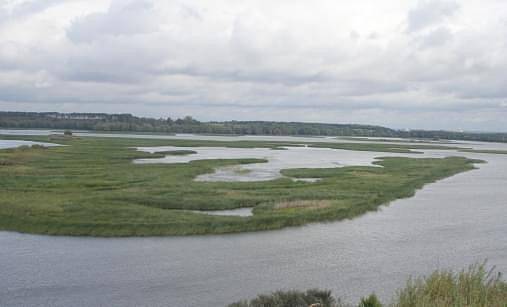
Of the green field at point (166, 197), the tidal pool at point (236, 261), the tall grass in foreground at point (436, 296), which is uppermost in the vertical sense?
the tall grass in foreground at point (436, 296)

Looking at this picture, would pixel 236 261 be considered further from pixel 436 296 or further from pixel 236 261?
pixel 436 296

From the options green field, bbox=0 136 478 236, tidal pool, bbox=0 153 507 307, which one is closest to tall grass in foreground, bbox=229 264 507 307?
tidal pool, bbox=0 153 507 307

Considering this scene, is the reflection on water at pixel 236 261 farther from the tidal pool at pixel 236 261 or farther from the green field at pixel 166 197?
the green field at pixel 166 197

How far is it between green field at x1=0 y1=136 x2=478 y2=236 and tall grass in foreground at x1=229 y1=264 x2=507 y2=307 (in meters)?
9.70

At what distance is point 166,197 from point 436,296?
19.0 meters

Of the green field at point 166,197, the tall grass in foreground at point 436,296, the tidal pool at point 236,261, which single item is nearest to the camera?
the tall grass in foreground at point 436,296

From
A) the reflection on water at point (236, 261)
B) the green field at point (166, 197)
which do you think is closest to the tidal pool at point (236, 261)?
the reflection on water at point (236, 261)

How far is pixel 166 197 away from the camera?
89.7 ft

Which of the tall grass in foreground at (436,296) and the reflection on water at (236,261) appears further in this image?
the reflection on water at (236,261)

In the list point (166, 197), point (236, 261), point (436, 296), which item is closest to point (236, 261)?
point (236, 261)

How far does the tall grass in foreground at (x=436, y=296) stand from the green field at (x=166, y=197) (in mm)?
9702

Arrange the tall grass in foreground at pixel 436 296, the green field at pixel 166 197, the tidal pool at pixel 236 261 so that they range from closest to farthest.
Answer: the tall grass in foreground at pixel 436 296 → the tidal pool at pixel 236 261 → the green field at pixel 166 197

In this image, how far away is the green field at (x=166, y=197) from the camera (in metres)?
21.6

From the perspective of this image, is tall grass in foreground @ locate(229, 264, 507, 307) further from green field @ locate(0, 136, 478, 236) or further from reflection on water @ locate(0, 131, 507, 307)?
green field @ locate(0, 136, 478, 236)
